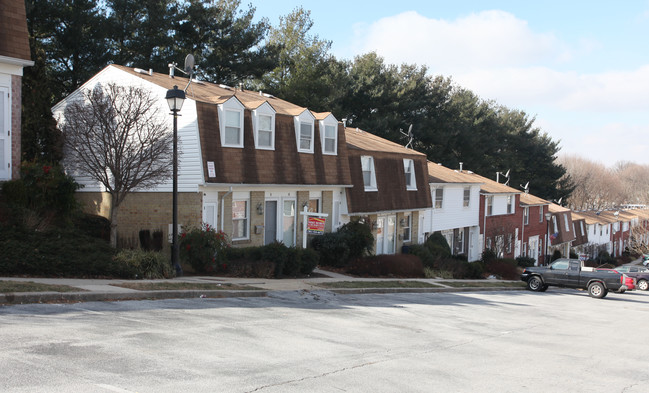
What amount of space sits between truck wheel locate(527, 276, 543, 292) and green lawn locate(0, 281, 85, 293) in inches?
907

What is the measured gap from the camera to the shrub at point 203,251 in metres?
19.0

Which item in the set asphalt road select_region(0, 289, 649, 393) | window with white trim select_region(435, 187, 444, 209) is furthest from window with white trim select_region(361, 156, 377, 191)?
asphalt road select_region(0, 289, 649, 393)

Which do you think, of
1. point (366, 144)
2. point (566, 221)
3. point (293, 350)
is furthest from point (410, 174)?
point (566, 221)

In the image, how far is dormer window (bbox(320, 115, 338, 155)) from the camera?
25.3 meters

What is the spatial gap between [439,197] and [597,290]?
1068 cm

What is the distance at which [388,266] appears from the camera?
25.9 m

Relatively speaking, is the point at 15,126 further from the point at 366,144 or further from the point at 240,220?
the point at 366,144

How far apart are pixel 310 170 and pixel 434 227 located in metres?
13.0

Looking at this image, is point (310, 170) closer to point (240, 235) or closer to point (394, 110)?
point (240, 235)

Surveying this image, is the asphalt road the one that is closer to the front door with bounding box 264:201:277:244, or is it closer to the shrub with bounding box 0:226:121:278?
the shrub with bounding box 0:226:121:278

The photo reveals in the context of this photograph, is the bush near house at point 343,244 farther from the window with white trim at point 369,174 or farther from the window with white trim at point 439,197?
the window with white trim at point 439,197

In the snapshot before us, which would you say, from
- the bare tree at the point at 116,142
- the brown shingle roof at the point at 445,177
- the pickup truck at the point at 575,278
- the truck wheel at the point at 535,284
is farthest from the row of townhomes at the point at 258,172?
the pickup truck at the point at 575,278

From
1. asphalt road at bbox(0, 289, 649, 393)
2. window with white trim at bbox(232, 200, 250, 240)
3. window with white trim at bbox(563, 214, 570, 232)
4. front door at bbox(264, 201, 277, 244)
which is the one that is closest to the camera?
asphalt road at bbox(0, 289, 649, 393)

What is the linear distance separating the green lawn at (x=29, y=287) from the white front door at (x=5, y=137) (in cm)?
668
